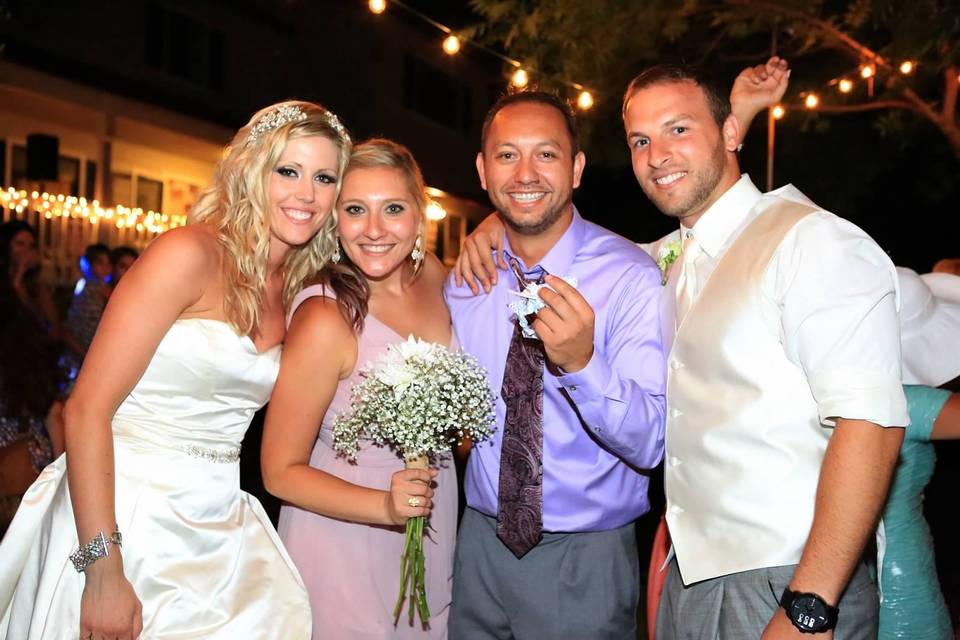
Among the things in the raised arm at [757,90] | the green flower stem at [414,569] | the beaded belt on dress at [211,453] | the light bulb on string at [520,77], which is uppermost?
the light bulb on string at [520,77]

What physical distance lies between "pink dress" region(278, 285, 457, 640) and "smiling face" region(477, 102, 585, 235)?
73cm

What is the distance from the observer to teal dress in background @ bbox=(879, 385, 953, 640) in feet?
13.0

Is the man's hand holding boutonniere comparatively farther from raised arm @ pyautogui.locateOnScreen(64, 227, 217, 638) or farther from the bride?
raised arm @ pyautogui.locateOnScreen(64, 227, 217, 638)

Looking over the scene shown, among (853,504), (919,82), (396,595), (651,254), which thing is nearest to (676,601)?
(853,504)

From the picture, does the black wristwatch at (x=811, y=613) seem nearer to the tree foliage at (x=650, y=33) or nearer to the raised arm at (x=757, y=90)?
the raised arm at (x=757, y=90)

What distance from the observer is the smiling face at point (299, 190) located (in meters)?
3.73

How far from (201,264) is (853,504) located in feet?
7.51

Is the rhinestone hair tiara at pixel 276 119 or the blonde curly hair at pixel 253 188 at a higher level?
the rhinestone hair tiara at pixel 276 119

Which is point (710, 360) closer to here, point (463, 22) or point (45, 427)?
point (45, 427)

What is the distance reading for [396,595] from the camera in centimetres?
365

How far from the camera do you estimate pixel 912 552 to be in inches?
158

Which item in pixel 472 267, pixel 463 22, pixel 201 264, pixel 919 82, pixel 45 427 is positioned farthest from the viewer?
pixel 463 22

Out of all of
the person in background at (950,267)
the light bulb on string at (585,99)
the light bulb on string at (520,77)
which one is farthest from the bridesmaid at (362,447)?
the light bulb on string at (520,77)

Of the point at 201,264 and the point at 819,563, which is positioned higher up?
the point at 201,264
